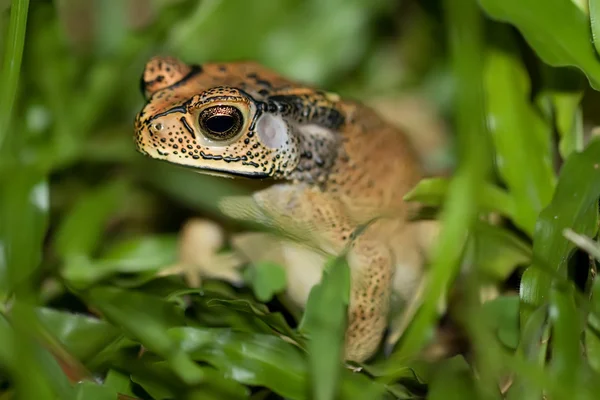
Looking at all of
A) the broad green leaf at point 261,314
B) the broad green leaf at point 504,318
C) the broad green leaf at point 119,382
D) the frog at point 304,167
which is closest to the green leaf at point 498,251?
the broad green leaf at point 504,318

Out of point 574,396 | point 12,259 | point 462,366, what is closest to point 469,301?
point 462,366

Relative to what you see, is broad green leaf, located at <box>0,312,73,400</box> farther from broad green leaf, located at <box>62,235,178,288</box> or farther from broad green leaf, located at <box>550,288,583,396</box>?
broad green leaf, located at <box>550,288,583,396</box>

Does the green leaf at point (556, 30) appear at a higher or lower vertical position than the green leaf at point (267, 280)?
higher

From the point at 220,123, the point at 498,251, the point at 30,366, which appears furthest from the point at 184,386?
the point at 498,251

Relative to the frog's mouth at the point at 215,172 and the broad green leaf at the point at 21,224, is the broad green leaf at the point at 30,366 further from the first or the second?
the frog's mouth at the point at 215,172

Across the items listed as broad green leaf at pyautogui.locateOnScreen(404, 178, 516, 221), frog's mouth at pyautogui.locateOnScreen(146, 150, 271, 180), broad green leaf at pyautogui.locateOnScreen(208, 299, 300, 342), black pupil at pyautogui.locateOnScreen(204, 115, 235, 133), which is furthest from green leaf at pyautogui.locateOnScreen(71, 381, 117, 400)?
broad green leaf at pyautogui.locateOnScreen(404, 178, 516, 221)

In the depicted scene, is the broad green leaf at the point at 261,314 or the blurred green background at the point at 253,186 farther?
the broad green leaf at the point at 261,314
